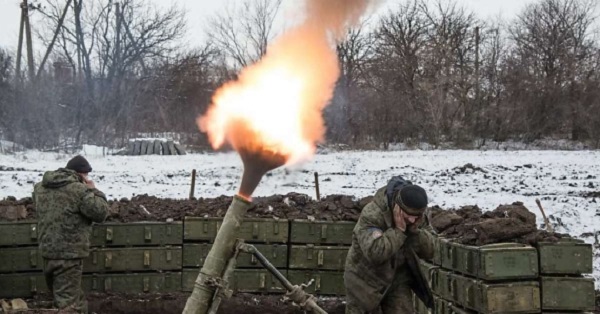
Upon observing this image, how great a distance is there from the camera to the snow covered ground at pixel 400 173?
15.6 metres

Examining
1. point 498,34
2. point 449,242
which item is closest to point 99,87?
point 498,34

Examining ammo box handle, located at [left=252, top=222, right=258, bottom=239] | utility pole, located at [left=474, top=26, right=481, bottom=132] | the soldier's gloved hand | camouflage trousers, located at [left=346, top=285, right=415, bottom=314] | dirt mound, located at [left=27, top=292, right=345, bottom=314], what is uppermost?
utility pole, located at [left=474, top=26, right=481, bottom=132]

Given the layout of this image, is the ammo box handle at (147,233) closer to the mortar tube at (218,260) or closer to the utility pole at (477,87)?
the mortar tube at (218,260)

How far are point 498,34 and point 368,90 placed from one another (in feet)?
52.6

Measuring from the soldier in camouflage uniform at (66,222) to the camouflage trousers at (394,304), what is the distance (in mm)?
3208

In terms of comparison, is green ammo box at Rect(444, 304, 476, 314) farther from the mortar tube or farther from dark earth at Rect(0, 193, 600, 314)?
the mortar tube

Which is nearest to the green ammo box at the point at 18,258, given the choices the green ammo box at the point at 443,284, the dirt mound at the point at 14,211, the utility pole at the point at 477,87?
the dirt mound at the point at 14,211

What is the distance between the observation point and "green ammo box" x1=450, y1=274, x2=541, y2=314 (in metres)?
7.06

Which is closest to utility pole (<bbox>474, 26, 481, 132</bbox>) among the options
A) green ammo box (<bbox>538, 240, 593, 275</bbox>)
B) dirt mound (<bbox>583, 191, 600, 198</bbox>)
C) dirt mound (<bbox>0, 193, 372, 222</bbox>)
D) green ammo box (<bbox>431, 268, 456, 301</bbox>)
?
dirt mound (<bbox>583, 191, 600, 198</bbox>)

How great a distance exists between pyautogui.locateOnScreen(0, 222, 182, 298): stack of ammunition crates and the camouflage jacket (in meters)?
1.67

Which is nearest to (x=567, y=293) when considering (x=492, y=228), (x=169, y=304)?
(x=492, y=228)

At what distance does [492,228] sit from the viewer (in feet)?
24.8

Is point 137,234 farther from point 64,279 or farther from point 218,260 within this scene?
point 218,260

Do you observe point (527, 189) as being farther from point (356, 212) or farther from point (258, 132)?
point (258, 132)
